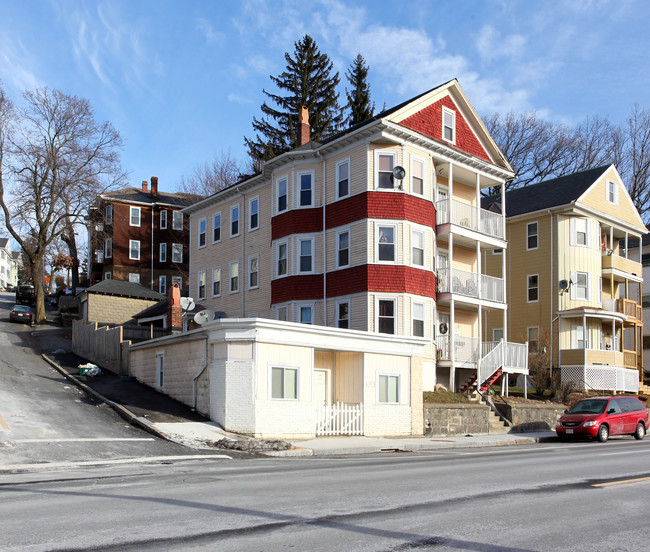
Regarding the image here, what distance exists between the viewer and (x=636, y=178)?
58906mm

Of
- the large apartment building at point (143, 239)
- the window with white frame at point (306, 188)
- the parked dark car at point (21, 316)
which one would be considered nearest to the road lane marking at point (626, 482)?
the window with white frame at point (306, 188)

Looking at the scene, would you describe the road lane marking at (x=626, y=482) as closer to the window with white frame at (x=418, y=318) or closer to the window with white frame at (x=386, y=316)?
the window with white frame at (x=386, y=316)

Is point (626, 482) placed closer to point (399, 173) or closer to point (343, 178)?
point (399, 173)

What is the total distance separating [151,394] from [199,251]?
15.8 m

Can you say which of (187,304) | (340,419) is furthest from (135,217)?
(340,419)

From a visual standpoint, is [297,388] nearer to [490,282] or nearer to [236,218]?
[490,282]

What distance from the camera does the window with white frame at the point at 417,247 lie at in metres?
29.5

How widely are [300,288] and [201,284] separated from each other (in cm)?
1074

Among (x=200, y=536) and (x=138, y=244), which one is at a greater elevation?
(x=138, y=244)

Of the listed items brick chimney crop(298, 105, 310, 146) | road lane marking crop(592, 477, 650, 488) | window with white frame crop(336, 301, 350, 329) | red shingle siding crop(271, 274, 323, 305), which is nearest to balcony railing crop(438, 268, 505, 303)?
window with white frame crop(336, 301, 350, 329)

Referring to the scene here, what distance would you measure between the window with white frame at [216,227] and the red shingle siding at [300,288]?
27.7 feet

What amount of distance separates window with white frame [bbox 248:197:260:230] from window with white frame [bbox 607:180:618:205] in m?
22.5

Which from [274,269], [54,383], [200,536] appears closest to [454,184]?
[274,269]

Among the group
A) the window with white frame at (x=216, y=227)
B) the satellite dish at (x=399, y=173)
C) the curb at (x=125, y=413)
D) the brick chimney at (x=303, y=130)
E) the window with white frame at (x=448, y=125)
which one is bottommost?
the curb at (x=125, y=413)
